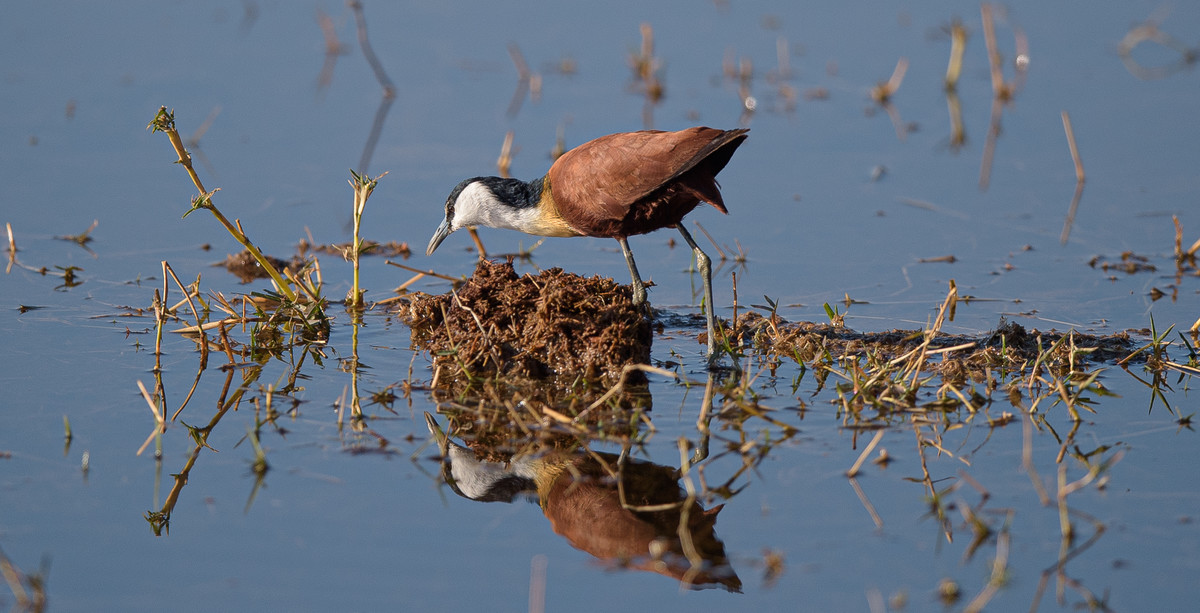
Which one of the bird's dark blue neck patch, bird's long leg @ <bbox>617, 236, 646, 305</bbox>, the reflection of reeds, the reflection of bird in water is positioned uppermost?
the reflection of reeds

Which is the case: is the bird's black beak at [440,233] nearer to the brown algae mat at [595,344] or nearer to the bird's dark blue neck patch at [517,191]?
the bird's dark blue neck patch at [517,191]

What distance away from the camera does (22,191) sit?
7.76 metres

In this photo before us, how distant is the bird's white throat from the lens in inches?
236

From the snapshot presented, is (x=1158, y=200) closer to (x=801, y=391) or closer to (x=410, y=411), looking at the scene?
(x=801, y=391)

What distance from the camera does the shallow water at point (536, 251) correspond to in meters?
3.95

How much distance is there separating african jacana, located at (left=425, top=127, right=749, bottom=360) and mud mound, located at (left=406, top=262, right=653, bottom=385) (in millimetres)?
307

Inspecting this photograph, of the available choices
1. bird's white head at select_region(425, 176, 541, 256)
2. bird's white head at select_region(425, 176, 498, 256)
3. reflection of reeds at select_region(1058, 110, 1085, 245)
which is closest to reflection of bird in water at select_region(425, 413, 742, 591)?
bird's white head at select_region(425, 176, 541, 256)

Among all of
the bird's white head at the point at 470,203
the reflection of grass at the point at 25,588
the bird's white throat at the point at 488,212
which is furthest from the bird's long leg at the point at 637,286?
the reflection of grass at the point at 25,588

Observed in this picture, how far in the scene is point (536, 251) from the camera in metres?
7.56

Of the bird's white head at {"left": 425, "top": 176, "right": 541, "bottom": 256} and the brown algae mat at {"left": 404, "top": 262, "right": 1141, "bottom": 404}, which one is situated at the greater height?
the bird's white head at {"left": 425, "top": 176, "right": 541, "bottom": 256}

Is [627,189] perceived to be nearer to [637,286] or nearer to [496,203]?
[637,286]

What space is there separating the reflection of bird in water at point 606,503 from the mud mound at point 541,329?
559mm

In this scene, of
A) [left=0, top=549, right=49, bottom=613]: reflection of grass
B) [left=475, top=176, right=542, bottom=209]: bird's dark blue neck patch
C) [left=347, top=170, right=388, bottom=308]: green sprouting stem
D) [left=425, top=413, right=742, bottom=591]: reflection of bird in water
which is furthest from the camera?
[left=475, top=176, right=542, bottom=209]: bird's dark blue neck patch

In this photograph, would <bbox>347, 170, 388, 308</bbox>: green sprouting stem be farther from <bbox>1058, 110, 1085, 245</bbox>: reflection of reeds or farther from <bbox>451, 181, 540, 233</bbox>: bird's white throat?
<bbox>1058, 110, 1085, 245</bbox>: reflection of reeds
